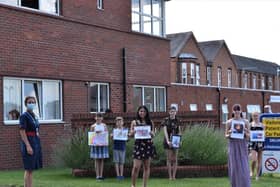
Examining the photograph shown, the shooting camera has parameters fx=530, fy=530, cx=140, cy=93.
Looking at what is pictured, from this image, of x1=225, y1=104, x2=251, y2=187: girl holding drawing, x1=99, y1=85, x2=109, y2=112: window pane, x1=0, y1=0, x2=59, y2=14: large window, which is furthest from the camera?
x1=99, y1=85, x2=109, y2=112: window pane

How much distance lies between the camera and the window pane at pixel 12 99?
1705 cm

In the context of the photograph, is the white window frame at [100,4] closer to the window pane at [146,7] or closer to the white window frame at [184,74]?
the window pane at [146,7]

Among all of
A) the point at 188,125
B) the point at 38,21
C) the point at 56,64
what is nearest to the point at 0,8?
the point at 38,21

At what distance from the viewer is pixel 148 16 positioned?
2461cm

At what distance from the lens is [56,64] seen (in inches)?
749

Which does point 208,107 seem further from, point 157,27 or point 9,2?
point 9,2

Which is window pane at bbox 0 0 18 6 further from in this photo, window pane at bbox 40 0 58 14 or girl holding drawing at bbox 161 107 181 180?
girl holding drawing at bbox 161 107 181 180

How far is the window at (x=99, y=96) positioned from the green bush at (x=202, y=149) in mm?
6514

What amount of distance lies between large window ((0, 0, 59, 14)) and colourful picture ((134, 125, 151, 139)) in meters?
7.93

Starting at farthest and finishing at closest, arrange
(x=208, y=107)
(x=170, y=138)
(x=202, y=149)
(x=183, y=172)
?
(x=208, y=107) → (x=202, y=149) → (x=183, y=172) → (x=170, y=138)

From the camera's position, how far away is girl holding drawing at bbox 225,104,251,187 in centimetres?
1068

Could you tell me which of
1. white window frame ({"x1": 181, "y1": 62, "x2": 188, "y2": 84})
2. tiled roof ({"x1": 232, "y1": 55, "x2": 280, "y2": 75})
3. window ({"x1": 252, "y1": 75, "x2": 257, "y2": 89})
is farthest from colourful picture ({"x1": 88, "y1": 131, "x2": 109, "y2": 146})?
window ({"x1": 252, "y1": 75, "x2": 257, "y2": 89})

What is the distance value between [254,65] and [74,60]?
55343 mm

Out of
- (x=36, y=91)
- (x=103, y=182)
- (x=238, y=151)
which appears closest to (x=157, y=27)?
(x=36, y=91)
